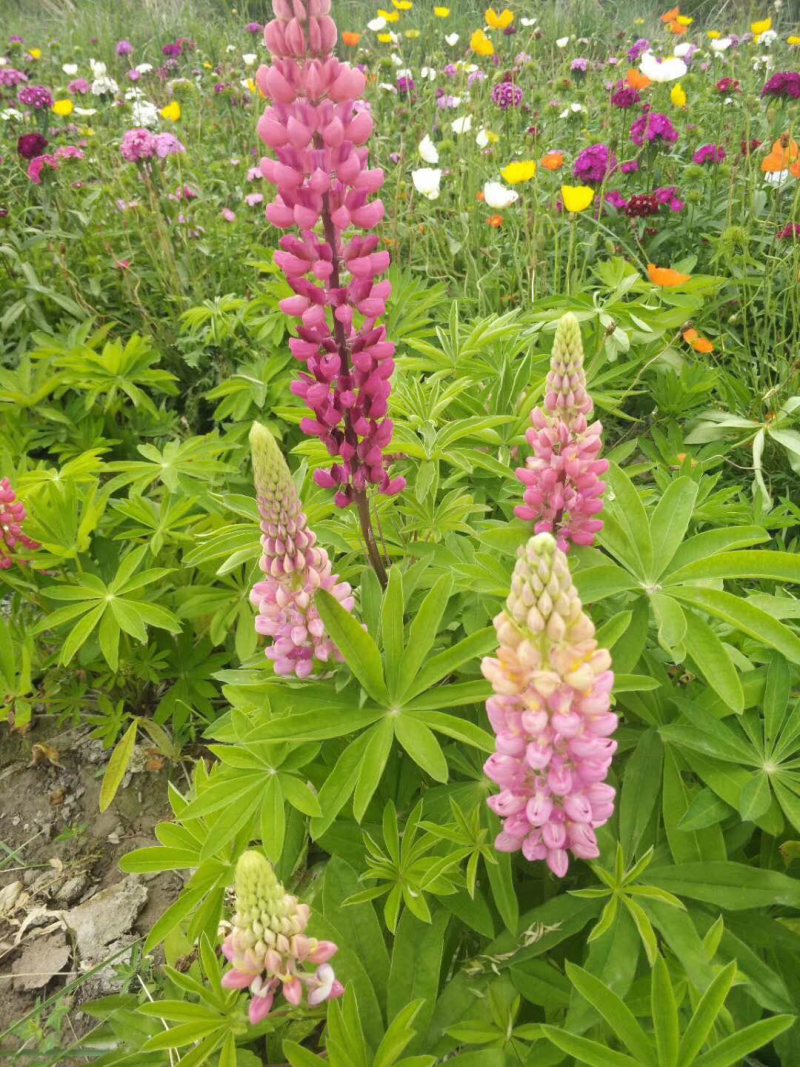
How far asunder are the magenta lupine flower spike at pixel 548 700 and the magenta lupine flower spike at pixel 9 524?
1.89 metres

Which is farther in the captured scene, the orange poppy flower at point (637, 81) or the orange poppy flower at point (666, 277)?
the orange poppy flower at point (637, 81)

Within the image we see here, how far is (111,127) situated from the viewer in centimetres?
573

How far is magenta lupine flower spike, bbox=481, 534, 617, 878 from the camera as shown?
0.95m

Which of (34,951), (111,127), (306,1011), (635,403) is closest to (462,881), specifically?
(306,1011)

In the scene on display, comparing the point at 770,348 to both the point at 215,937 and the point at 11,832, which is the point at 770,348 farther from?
the point at 11,832

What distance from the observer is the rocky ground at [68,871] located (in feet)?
6.82

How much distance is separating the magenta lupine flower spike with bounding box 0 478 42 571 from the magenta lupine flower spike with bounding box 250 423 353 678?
128 centimetres

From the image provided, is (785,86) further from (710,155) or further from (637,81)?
(637,81)

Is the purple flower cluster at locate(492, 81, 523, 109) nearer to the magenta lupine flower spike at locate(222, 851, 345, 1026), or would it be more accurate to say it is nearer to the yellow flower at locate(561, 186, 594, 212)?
the yellow flower at locate(561, 186, 594, 212)

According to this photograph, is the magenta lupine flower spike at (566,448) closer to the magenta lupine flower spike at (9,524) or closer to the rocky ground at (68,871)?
the rocky ground at (68,871)

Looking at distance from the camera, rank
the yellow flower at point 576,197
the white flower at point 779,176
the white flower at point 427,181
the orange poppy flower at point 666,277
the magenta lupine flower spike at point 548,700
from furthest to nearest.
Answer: the white flower at point 427,181, the white flower at point 779,176, the yellow flower at point 576,197, the orange poppy flower at point 666,277, the magenta lupine flower spike at point 548,700

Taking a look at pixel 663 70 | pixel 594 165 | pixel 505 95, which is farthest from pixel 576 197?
pixel 505 95

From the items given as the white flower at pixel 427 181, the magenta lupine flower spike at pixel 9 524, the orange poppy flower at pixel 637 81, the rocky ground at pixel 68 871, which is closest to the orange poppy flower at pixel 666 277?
the white flower at pixel 427 181

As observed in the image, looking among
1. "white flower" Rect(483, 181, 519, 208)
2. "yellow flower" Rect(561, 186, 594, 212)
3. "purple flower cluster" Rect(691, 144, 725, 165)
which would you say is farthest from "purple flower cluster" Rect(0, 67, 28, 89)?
"purple flower cluster" Rect(691, 144, 725, 165)
